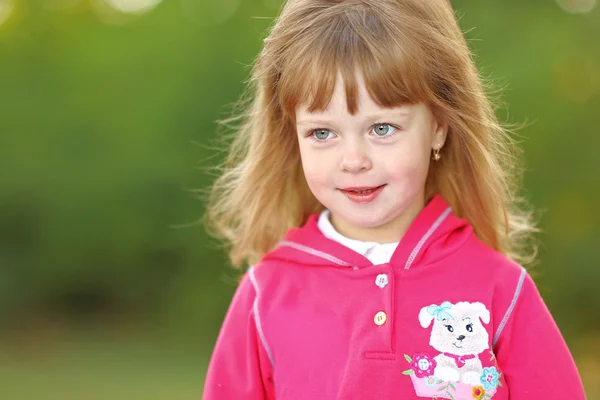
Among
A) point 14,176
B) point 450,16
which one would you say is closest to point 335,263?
point 450,16

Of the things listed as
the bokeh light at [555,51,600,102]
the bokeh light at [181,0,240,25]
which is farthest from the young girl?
the bokeh light at [181,0,240,25]

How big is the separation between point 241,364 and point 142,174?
9.29 feet

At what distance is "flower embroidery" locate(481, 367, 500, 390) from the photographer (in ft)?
8.34

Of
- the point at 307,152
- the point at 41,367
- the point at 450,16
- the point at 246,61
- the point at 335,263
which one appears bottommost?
the point at 41,367

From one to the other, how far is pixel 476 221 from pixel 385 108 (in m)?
0.63

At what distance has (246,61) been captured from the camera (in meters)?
5.26

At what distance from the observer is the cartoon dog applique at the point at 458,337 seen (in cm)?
254

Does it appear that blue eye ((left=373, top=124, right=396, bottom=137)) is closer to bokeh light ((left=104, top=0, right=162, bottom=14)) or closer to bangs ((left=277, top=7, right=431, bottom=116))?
bangs ((left=277, top=7, right=431, bottom=116))

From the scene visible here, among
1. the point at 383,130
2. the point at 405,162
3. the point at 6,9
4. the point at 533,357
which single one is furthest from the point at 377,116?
the point at 6,9

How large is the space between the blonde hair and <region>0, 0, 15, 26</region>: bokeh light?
2.95m

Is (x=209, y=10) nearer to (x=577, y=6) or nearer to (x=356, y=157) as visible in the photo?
(x=577, y=6)

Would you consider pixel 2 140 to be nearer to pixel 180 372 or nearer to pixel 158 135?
pixel 158 135

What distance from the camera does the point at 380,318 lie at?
8.45 feet

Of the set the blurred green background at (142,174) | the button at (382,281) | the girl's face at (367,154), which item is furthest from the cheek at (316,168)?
the blurred green background at (142,174)
